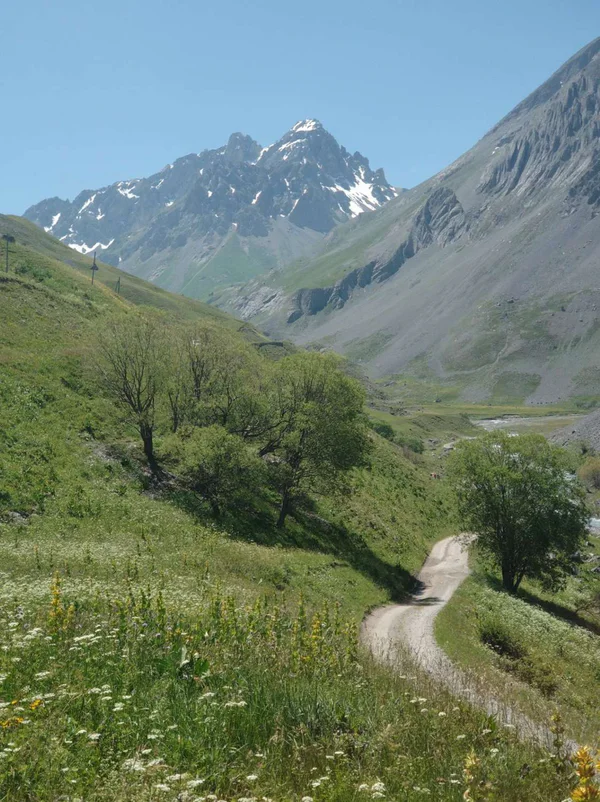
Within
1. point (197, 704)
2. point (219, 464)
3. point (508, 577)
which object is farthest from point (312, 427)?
point (197, 704)

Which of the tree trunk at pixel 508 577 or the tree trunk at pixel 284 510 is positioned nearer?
the tree trunk at pixel 284 510

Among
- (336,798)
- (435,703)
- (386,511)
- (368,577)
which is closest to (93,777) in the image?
(336,798)

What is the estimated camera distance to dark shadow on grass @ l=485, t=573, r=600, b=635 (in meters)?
45.7

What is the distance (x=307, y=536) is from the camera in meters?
43.7

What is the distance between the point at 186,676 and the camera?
29.6 ft

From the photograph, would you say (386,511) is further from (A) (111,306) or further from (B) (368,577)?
(A) (111,306)

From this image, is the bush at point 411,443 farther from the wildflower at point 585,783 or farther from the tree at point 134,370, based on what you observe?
the wildflower at point 585,783

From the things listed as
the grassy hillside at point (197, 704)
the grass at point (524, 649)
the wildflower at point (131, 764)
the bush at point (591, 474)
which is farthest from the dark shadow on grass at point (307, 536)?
the bush at point (591, 474)

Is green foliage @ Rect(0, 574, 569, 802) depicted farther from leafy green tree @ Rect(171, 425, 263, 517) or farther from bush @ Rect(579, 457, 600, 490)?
bush @ Rect(579, 457, 600, 490)

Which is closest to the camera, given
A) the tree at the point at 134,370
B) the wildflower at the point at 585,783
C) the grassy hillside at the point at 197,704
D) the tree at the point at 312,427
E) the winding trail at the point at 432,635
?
the wildflower at the point at 585,783

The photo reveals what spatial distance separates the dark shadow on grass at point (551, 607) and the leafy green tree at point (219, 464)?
22445mm

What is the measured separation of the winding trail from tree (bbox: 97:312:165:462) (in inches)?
859

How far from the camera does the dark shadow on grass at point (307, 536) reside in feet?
127

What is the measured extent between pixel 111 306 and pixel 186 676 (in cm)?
8552
